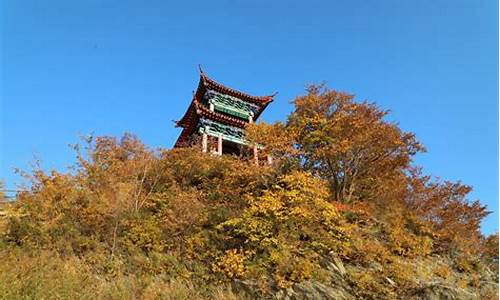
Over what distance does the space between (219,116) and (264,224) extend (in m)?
15.6

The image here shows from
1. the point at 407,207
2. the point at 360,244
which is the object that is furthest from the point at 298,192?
the point at 407,207

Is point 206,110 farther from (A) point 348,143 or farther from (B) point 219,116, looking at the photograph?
(A) point 348,143

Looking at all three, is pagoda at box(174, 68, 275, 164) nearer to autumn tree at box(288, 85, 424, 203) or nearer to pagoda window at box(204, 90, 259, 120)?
pagoda window at box(204, 90, 259, 120)

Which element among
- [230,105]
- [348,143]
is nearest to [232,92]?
[230,105]

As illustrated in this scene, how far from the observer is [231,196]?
42.1 feet

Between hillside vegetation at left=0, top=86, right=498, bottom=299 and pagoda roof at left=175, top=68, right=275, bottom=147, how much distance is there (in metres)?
9.21

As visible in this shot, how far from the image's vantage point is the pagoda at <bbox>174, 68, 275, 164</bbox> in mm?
24906

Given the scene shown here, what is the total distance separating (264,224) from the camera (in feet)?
33.5

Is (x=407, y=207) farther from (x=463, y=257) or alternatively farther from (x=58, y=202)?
(x=58, y=202)

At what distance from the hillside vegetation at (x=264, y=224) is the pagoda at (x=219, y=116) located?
9.11 meters

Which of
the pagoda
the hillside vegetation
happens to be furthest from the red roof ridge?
the hillside vegetation

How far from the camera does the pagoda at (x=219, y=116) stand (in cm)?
2491

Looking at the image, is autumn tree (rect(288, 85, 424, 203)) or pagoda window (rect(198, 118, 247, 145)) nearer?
autumn tree (rect(288, 85, 424, 203))

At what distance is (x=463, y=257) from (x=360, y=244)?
3.56 m
